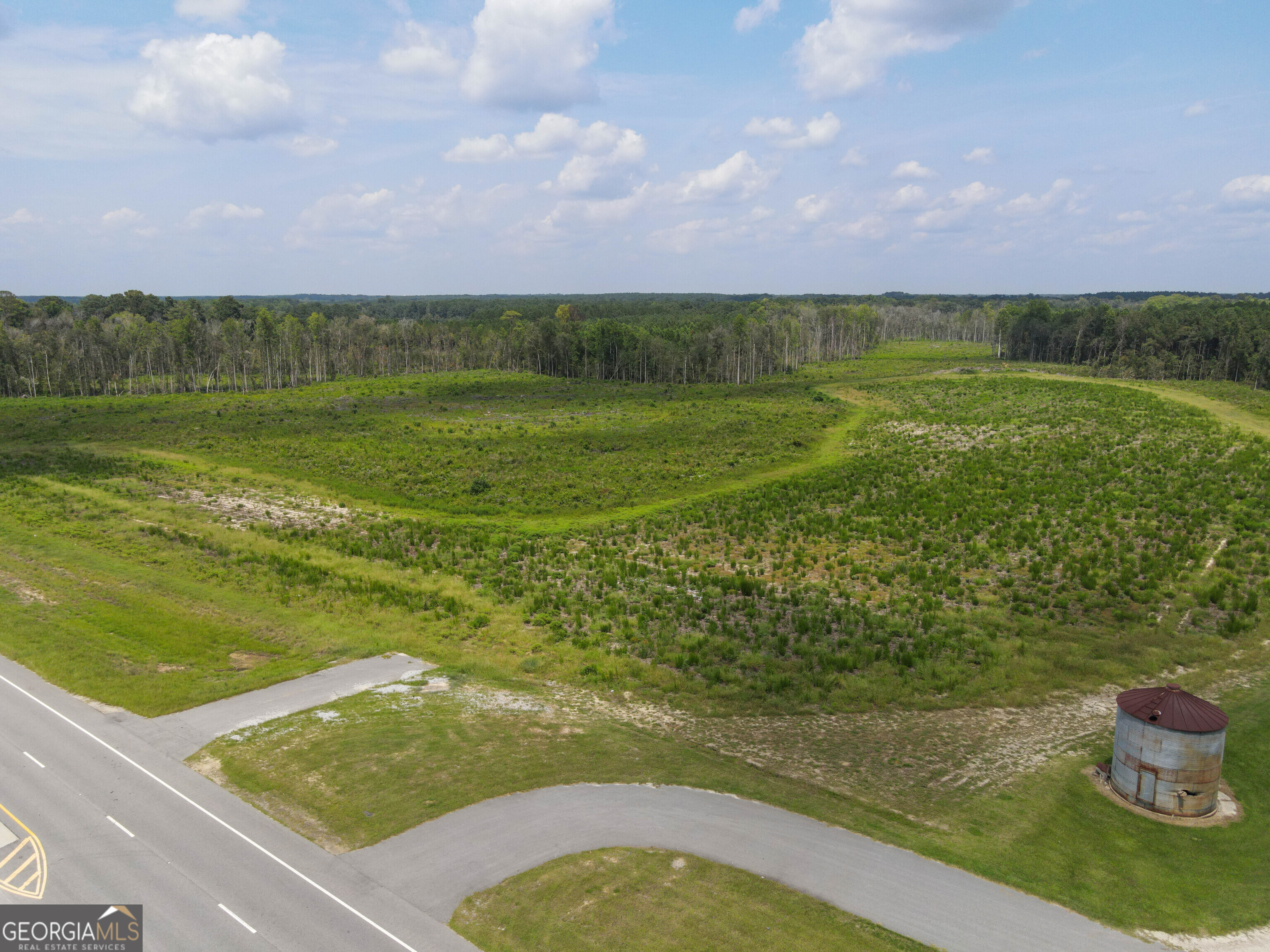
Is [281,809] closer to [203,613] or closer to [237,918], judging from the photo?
[237,918]

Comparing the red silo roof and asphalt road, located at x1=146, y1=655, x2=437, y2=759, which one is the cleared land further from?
the red silo roof

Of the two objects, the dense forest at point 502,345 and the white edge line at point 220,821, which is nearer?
the white edge line at point 220,821

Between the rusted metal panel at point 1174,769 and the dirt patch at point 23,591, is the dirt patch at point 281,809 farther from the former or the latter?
the rusted metal panel at point 1174,769

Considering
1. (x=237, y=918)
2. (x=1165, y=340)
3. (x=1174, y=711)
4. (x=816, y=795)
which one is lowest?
(x=816, y=795)

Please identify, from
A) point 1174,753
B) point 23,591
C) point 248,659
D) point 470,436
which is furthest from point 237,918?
point 470,436

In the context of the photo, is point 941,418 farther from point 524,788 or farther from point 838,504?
point 524,788

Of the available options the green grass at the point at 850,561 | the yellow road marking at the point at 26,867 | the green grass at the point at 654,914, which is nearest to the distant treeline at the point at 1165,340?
the green grass at the point at 850,561
